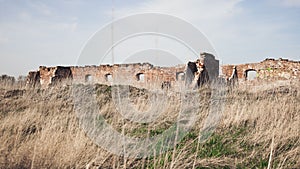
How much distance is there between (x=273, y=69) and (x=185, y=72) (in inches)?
236

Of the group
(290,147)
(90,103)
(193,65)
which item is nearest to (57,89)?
(90,103)

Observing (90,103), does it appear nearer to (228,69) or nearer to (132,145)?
(132,145)

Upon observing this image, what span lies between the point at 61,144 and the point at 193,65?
14.7m

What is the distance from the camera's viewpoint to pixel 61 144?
3.06 metres

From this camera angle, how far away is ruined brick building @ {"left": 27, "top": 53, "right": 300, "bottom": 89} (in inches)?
664

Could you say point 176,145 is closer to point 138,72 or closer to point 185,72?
point 185,72

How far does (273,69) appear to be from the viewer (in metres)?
18.6

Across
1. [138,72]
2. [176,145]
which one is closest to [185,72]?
[138,72]

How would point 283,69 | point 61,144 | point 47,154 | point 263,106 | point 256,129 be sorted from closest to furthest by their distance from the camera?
point 47,154
point 61,144
point 256,129
point 263,106
point 283,69

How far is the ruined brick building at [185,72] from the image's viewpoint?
16859 millimetres

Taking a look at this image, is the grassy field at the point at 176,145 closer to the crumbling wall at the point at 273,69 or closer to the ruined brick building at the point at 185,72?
the ruined brick building at the point at 185,72

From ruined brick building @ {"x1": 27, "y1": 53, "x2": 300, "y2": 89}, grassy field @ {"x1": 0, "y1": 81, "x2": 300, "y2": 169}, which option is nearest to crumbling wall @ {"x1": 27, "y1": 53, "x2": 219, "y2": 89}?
ruined brick building @ {"x1": 27, "y1": 53, "x2": 300, "y2": 89}

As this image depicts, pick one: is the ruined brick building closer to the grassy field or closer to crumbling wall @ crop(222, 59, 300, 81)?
crumbling wall @ crop(222, 59, 300, 81)

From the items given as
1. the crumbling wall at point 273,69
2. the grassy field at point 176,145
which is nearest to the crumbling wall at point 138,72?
the crumbling wall at point 273,69
